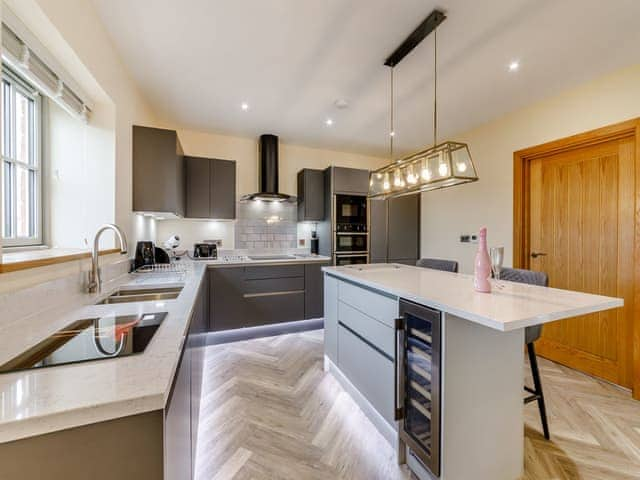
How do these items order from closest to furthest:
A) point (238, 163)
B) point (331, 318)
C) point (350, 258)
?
point (331, 318) < point (238, 163) < point (350, 258)

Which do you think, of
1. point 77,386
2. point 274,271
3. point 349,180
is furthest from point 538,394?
point 349,180

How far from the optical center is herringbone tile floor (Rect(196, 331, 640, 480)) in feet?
4.66

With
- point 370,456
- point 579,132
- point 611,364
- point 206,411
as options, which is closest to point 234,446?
point 206,411

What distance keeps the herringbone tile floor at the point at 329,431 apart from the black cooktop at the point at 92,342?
96 cm

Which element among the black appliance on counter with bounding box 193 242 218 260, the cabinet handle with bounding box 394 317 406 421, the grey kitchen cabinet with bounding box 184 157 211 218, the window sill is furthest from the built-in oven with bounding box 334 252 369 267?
the window sill

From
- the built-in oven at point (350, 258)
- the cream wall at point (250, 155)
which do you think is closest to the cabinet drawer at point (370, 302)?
the built-in oven at point (350, 258)

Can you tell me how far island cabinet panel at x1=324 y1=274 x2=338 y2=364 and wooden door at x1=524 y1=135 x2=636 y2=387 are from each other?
2194mm

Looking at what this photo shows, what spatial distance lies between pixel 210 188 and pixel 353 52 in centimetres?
217

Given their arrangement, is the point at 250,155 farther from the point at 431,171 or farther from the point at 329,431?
the point at 329,431

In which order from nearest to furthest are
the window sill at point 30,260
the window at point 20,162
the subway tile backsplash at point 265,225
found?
the window sill at point 30,260, the window at point 20,162, the subway tile backsplash at point 265,225

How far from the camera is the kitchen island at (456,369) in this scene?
119 centimetres

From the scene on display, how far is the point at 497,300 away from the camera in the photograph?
1271mm

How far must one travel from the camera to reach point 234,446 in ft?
5.15

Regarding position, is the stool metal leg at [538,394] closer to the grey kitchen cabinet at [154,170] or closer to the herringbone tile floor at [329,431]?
the herringbone tile floor at [329,431]
